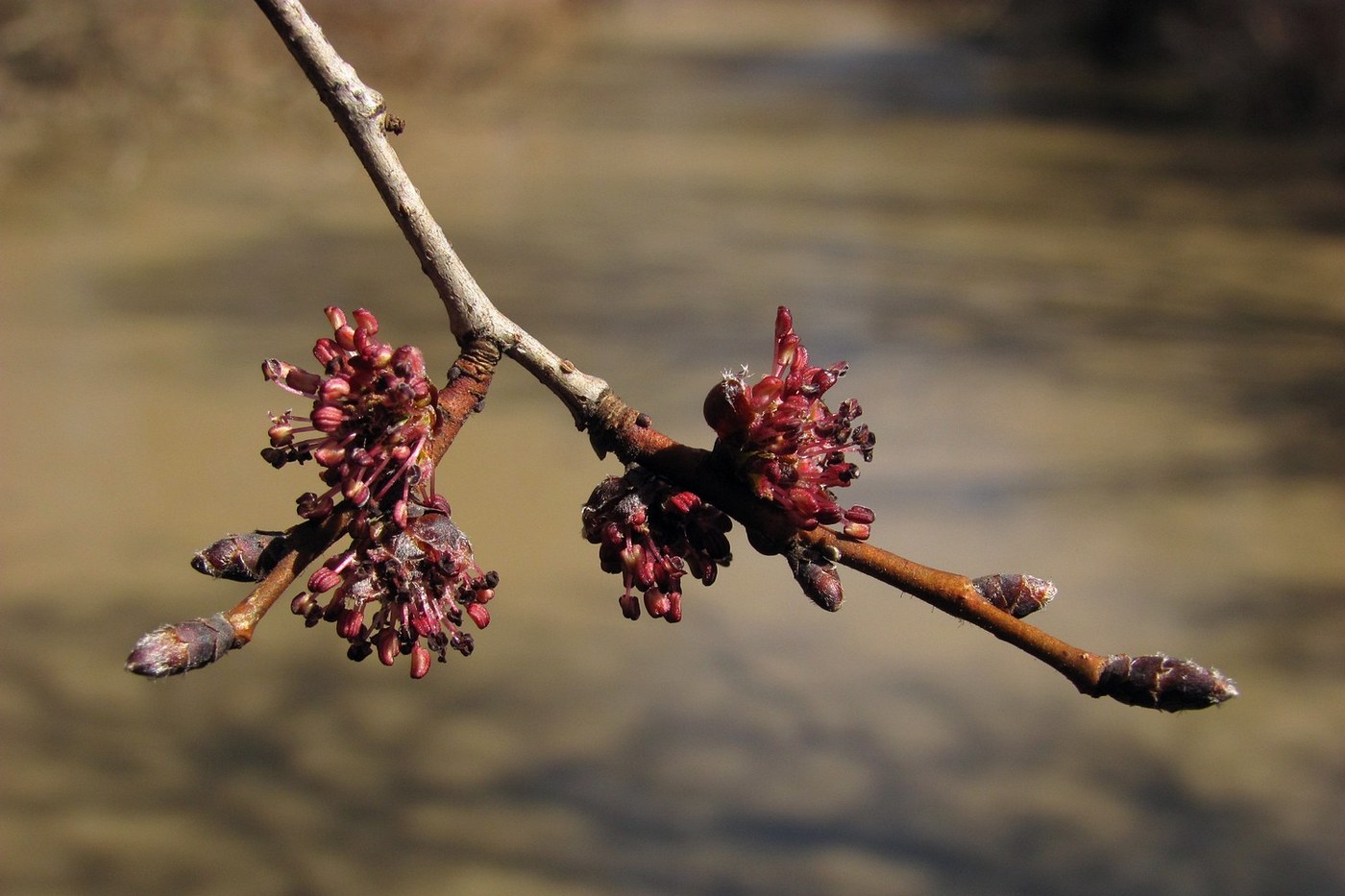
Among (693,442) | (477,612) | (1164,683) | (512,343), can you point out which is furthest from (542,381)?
(693,442)

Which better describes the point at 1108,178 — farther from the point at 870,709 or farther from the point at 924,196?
the point at 870,709

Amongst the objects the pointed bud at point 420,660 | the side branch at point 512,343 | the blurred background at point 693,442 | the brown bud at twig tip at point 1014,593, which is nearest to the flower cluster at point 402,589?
the pointed bud at point 420,660

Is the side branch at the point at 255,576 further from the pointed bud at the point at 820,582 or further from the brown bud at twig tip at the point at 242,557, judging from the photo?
the pointed bud at the point at 820,582

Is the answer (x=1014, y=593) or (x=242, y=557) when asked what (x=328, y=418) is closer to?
(x=242, y=557)

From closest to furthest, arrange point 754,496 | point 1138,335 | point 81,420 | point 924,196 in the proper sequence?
point 754,496 → point 81,420 → point 1138,335 → point 924,196

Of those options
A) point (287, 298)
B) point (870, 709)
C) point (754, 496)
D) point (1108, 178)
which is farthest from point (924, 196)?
point (754, 496)

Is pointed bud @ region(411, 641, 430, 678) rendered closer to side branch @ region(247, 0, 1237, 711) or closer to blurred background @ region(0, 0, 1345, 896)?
side branch @ region(247, 0, 1237, 711)

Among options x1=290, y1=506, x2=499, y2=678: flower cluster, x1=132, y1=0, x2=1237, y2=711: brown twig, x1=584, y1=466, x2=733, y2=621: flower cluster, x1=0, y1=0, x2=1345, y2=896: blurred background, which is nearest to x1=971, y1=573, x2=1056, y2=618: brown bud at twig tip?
x1=132, y1=0, x2=1237, y2=711: brown twig
